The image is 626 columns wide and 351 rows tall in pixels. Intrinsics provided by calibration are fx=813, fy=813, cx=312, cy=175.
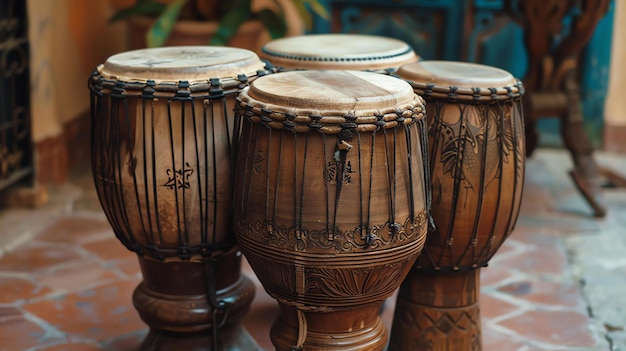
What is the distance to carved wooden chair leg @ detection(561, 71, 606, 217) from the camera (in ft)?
12.0

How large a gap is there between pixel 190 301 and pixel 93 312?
0.58 m

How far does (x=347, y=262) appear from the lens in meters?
1.79

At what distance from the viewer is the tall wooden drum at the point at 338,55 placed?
234cm

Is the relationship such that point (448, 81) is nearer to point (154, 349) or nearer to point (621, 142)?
point (154, 349)

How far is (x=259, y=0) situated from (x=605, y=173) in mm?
2035

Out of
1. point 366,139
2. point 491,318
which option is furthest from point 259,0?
point 366,139

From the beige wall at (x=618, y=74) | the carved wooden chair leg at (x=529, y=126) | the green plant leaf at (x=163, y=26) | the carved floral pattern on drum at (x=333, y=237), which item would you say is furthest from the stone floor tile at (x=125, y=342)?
the beige wall at (x=618, y=74)

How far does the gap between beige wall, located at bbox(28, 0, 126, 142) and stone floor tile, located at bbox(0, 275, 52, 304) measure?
3.00 ft

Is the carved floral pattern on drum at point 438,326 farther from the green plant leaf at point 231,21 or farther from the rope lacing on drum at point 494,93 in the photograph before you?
the green plant leaf at point 231,21

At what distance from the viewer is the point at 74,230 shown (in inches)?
130

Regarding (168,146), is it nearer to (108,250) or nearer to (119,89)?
(119,89)

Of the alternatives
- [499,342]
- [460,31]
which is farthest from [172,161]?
[460,31]

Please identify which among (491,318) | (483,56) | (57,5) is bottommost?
(491,318)

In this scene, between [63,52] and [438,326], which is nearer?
[438,326]
